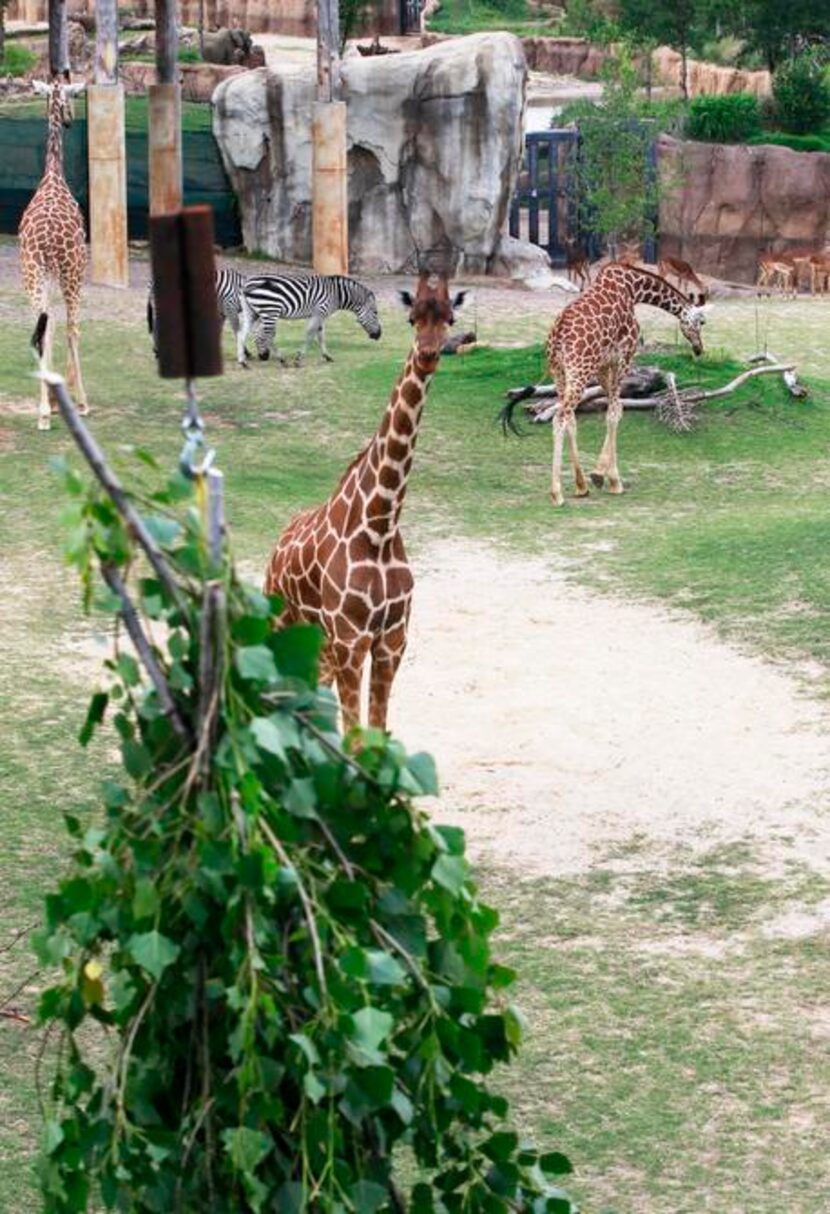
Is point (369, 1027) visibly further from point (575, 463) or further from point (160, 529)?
point (575, 463)

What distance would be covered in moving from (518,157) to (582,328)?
8.72m

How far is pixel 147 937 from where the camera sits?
8.93 ft

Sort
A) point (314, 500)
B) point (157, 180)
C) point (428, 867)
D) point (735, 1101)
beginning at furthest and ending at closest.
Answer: point (157, 180), point (314, 500), point (735, 1101), point (428, 867)

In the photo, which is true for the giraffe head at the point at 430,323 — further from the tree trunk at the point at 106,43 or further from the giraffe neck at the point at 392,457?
the tree trunk at the point at 106,43

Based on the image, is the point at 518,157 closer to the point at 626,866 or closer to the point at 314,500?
the point at 314,500

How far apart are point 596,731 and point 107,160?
1196 cm

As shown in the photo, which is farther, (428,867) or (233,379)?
(233,379)

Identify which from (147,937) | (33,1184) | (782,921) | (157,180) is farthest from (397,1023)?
(157,180)

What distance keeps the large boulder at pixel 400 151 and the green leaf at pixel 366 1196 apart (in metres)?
17.6

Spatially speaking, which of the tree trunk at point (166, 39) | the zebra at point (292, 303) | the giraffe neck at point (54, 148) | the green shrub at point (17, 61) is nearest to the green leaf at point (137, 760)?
the giraffe neck at point (54, 148)

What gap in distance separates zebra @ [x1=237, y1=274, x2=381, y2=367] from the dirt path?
→ 5.63 m

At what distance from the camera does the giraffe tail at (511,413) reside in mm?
12844

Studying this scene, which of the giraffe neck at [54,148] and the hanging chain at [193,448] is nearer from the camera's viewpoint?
the hanging chain at [193,448]

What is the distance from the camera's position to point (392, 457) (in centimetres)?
626
